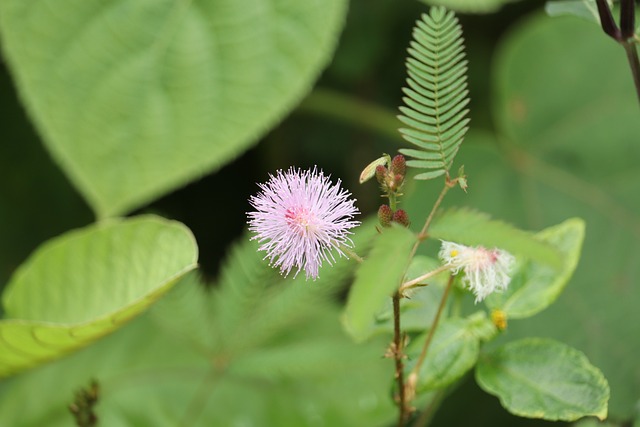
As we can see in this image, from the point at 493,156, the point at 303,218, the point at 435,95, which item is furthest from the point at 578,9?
the point at 493,156

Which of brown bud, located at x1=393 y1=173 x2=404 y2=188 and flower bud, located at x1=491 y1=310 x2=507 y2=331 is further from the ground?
brown bud, located at x1=393 y1=173 x2=404 y2=188

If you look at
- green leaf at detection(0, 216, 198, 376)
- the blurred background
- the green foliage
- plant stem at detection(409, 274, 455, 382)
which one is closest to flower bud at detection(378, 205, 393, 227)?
plant stem at detection(409, 274, 455, 382)

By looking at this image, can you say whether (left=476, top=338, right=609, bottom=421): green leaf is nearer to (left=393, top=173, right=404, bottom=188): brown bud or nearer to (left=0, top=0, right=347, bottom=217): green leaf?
(left=393, top=173, right=404, bottom=188): brown bud

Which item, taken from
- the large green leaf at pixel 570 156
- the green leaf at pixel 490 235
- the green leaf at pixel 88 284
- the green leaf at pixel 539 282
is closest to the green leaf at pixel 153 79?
the green leaf at pixel 88 284

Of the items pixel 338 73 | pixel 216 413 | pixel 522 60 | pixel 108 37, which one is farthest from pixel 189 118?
pixel 522 60

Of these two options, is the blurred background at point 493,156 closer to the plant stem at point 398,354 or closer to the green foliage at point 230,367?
the green foliage at point 230,367
